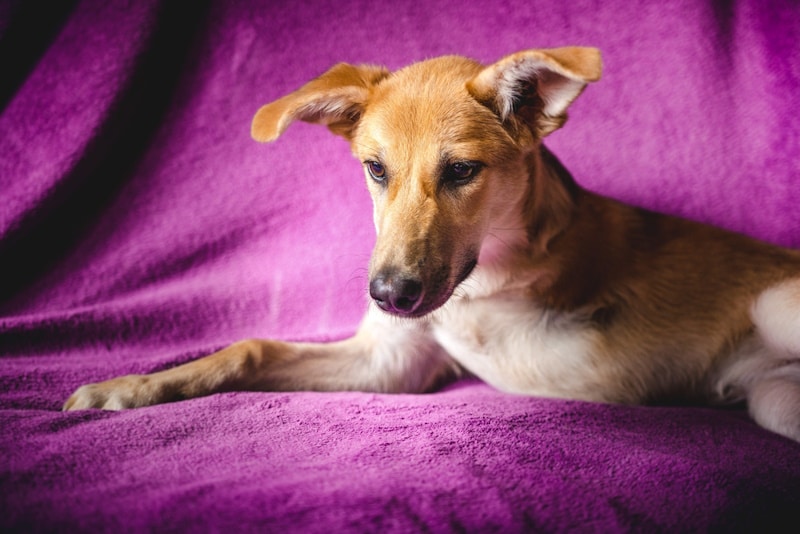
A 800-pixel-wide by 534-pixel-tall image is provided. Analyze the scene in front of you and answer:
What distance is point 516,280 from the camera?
220 centimetres

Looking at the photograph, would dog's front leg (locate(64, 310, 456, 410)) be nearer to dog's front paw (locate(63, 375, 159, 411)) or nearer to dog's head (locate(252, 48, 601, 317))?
dog's front paw (locate(63, 375, 159, 411))

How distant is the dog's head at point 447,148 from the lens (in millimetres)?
1830

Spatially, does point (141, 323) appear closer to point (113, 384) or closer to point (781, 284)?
point (113, 384)

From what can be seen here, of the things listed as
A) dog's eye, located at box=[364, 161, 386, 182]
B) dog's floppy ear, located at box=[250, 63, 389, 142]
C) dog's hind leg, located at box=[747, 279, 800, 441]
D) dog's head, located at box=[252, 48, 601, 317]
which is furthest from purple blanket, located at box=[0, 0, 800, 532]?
dog's eye, located at box=[364, 161, 386, 182]

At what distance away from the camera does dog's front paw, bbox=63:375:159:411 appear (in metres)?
2.00

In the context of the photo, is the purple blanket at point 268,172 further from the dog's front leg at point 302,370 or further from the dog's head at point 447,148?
the dog's head at point 447,148

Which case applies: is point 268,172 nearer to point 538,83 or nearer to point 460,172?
point 460,172

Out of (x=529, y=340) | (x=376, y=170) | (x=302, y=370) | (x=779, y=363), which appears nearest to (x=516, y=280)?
(x=529, y=340)

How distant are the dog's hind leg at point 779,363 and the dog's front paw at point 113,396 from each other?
1913 mm

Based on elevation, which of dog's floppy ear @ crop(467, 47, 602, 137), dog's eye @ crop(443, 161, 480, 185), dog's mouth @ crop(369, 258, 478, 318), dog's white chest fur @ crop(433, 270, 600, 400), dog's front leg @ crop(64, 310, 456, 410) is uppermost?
dog's floppy ear @ crop(467, 47, 602, 137)

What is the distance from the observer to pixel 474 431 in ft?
5.88

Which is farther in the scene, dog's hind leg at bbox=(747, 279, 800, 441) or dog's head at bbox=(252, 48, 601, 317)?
dog's hind leg at bbox=(747, 279, 800, 441)

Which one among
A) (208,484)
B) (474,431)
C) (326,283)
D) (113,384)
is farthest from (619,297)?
(113,384)

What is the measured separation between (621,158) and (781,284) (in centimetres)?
78
